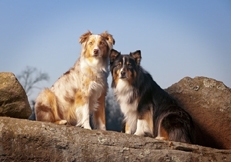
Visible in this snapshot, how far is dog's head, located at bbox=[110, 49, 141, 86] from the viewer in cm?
693

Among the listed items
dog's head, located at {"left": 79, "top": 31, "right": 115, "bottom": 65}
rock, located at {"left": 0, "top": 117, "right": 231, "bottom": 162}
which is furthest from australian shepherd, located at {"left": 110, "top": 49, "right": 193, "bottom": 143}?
rock, located at {"left": 0, "top": 117, "right": 231, "bottom": 162}

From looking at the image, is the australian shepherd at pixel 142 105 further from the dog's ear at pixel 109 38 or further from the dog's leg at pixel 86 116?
the dog's leg at pixel 86 116

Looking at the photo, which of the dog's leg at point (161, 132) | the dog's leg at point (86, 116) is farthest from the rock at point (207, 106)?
the dog's leg at point (86, 116)

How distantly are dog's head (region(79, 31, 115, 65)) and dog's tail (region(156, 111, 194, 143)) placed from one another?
1.27 m

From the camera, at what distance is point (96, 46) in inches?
280

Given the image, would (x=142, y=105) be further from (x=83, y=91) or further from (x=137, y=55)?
(x=83, y=91)

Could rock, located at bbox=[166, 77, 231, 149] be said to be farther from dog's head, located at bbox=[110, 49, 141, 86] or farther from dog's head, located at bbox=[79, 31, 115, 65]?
dog's head, located at bbox=[79, 31, 115, 65]

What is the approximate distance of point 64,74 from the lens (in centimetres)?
749

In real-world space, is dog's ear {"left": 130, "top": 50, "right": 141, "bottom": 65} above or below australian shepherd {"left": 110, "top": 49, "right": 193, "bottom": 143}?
above

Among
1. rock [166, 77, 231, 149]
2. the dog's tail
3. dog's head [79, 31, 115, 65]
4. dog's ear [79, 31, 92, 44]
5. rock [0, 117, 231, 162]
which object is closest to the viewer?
rock [0, 117, 231, 162]

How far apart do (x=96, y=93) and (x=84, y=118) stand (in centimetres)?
41

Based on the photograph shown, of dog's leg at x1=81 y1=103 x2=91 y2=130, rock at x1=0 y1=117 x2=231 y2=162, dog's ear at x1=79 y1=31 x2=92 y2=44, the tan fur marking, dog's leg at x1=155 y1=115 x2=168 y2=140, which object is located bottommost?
rock at x1=0 y1=117 x2=231 y2=162

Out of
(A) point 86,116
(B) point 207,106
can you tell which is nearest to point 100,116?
(A) point 86,116

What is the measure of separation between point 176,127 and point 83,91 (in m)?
1.45
